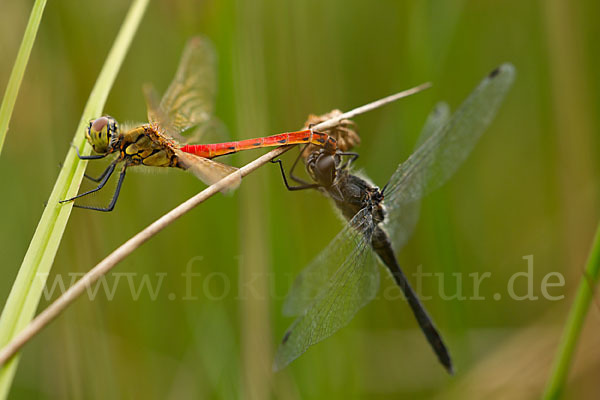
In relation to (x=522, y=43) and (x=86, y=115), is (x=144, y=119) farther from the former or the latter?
(x=522, y=43)

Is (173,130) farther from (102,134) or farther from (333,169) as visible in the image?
(333,169)

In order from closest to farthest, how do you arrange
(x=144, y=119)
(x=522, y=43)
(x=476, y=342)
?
(x=476, y=342) < (x=144, y=119) < (x=522, y=43)

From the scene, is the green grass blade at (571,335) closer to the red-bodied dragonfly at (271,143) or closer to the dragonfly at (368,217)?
the dragonfly at (368,217)

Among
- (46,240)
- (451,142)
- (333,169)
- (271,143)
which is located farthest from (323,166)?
(46,240)

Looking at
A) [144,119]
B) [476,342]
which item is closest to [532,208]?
[476,342]

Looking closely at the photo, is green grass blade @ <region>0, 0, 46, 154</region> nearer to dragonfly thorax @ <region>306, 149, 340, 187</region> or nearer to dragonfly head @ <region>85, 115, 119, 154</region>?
dragonfly head @ <region>85, 115, 119, 154</region>

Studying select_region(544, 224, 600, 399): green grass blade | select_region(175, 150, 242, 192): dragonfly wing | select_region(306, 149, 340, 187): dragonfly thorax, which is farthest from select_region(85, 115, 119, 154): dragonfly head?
select_region(544, 224, 600, 399): green grass blade
